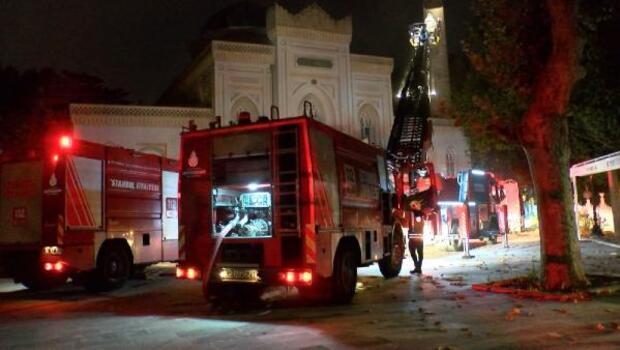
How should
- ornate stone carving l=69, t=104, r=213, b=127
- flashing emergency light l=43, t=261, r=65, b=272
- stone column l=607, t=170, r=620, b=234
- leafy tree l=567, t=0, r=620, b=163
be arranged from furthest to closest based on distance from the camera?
ornate stone carving l=69, t=104, r=213, b=127 → stone column l=607, t=170, r=620, b=234 → leafy tree l=567, t=0, r=620, b=163 → flashing emergency light l=43, t=261, r=65, b=272

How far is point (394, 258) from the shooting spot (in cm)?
1399

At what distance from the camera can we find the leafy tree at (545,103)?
33.8 feet

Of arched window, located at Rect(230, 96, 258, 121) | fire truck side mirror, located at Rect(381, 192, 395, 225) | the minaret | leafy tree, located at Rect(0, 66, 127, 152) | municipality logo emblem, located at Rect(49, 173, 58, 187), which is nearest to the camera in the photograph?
municipality logo emblem, located at Rect(49, 173, 58, 187)

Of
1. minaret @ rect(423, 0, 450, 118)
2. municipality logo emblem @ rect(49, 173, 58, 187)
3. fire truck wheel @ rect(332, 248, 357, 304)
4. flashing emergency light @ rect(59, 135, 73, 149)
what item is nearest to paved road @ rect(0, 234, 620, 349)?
fire truck wheel @ rect(332, 248, 357, 304)

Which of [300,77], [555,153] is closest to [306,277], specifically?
[555,153]

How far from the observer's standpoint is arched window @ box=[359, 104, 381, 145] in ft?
112

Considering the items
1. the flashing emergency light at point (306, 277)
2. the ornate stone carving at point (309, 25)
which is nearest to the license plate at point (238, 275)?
the flashing emergency light at point (306, 277)

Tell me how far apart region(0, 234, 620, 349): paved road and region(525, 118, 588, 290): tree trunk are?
3.25 ft

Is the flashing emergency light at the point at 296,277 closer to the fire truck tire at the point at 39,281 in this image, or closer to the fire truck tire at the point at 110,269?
the fire truck tire at the point at 110,269

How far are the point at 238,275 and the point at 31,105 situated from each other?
77.8 ft

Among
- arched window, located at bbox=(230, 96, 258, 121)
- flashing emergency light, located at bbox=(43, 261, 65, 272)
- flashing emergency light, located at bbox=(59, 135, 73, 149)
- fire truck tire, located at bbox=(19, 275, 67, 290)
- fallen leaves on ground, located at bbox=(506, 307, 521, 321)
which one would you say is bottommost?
fallen leaves on ground, located at bbox=(506, 307, 521, 321)

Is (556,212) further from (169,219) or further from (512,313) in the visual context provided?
(169,219)

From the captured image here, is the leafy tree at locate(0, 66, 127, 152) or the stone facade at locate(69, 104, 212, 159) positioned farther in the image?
the stone facade at locate(69, 104, 212, 159)

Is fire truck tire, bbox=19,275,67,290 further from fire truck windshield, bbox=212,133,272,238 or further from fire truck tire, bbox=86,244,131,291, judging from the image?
fire truck windshield, bbox=212,133,272,238
